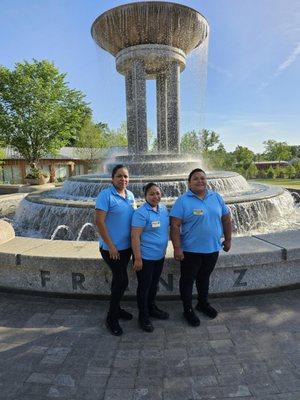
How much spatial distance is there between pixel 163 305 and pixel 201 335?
85cm

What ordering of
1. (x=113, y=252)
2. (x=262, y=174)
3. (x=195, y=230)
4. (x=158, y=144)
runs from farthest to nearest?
1. (x=262, y=174)
2. (x=158, y=144)
3. (x=195, y=230)
4. (x=113, y=252)

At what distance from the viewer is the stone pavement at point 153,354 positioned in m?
2.80

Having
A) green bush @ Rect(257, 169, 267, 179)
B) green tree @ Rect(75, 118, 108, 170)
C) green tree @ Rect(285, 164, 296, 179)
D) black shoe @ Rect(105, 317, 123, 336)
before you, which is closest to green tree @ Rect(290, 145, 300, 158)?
green bush @ Rect(257, 169, 267, 179)

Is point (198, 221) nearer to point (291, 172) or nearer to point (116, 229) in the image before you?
point (116, 229)

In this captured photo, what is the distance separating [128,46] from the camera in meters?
13.4

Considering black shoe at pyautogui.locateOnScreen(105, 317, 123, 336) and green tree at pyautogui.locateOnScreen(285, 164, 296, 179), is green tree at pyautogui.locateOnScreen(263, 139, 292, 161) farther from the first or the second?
black shoe at pyautogui.locateOnScreen(105, 317, 123, 336)

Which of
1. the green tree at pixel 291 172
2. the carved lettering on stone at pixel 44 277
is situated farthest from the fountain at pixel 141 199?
the green tree at pixel 291 172

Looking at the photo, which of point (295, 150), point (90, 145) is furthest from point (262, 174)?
point (295, 150)

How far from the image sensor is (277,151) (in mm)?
76625

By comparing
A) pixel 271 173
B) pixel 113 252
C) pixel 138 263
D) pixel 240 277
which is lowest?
pixel 271 173

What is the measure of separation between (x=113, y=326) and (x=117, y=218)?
3.95 feet

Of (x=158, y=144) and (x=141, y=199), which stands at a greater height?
(x=158, y=144)

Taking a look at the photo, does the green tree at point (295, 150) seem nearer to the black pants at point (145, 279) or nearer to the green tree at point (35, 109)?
the green tree at point (35, 109)

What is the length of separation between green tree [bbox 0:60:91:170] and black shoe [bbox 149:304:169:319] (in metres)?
26.7
